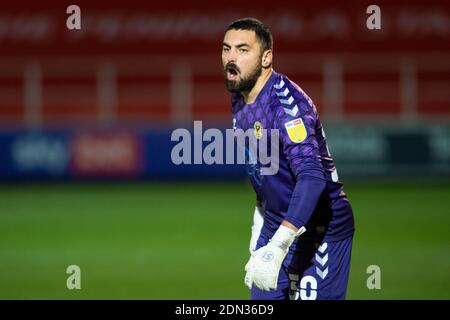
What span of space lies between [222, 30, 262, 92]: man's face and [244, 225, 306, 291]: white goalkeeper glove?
933mm

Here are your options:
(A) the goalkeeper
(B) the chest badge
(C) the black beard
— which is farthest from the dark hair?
(B) the chest badge

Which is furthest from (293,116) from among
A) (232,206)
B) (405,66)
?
(405,66)

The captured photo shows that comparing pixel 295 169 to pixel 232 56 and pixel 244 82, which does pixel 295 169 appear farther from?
pixel 232 56

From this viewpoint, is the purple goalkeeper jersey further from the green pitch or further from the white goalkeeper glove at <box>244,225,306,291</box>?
the green pitch

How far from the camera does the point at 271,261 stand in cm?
439

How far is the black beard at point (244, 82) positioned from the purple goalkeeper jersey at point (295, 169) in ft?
0.29

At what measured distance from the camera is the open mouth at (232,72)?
480cm

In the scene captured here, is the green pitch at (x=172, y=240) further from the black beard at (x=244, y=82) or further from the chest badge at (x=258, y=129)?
the black beard at (x=244, y=82)

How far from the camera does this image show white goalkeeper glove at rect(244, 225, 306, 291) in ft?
14.4

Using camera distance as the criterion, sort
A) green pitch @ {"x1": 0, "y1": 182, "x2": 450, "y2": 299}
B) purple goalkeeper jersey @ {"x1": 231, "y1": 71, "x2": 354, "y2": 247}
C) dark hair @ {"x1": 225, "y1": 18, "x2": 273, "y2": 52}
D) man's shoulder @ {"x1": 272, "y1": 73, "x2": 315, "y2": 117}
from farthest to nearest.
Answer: green pitch @ {"x1": 0, "y1": 182, "x2": 450, "y2": 299}, dark hair @ {"x1": 225, "y1": 18, "x2": 273, "y2": 52}, man's shoulder @ {"x1": 272, "y1": 73, "x2": 315, "y2": 117}, purple goalkeeper jersey @ {"x1": 231, "y1": 71, "x2": 354, "y2": 247}

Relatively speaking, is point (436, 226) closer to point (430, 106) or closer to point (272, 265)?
point (272, 265)

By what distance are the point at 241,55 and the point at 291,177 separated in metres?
0.76

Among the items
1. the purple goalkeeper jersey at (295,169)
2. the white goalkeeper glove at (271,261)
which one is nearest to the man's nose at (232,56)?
the purple goalkeeper jersey at (295,169)
